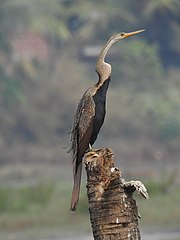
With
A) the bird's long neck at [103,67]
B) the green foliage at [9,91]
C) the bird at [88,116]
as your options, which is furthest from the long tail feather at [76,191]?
the green foliage at [9,91]

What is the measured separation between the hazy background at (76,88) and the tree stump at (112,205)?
18526 mm

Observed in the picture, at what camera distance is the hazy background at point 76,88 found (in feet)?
111

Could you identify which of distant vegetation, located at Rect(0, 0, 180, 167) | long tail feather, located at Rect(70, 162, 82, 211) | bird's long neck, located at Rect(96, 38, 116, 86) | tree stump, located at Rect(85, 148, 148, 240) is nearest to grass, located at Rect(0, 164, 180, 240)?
distant vegetation, located at Rect(0, 0, 180, 167)

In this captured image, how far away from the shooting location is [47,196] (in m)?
25.1

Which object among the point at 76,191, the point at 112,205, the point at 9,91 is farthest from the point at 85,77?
the point at 112,205

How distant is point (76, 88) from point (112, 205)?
3538 centimetres

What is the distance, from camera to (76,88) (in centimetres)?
4194

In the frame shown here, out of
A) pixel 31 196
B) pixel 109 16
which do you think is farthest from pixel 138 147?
pixel 31 196

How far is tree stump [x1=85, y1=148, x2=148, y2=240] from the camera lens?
21.5 feet

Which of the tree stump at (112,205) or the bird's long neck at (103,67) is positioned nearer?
the tree stump at (112,205)

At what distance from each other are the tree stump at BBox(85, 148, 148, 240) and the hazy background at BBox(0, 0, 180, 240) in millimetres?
18526

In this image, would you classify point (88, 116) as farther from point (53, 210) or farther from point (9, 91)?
point (9, 91)

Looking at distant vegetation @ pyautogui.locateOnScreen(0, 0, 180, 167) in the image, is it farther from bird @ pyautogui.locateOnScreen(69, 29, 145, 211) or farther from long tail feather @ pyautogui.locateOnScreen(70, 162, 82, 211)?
long tail feather @ pyautogui.locateOnScreen(70, 162, 82, 211)

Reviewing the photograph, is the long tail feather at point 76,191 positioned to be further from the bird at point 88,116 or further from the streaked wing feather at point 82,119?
the streaked wing feather at point 82,119
